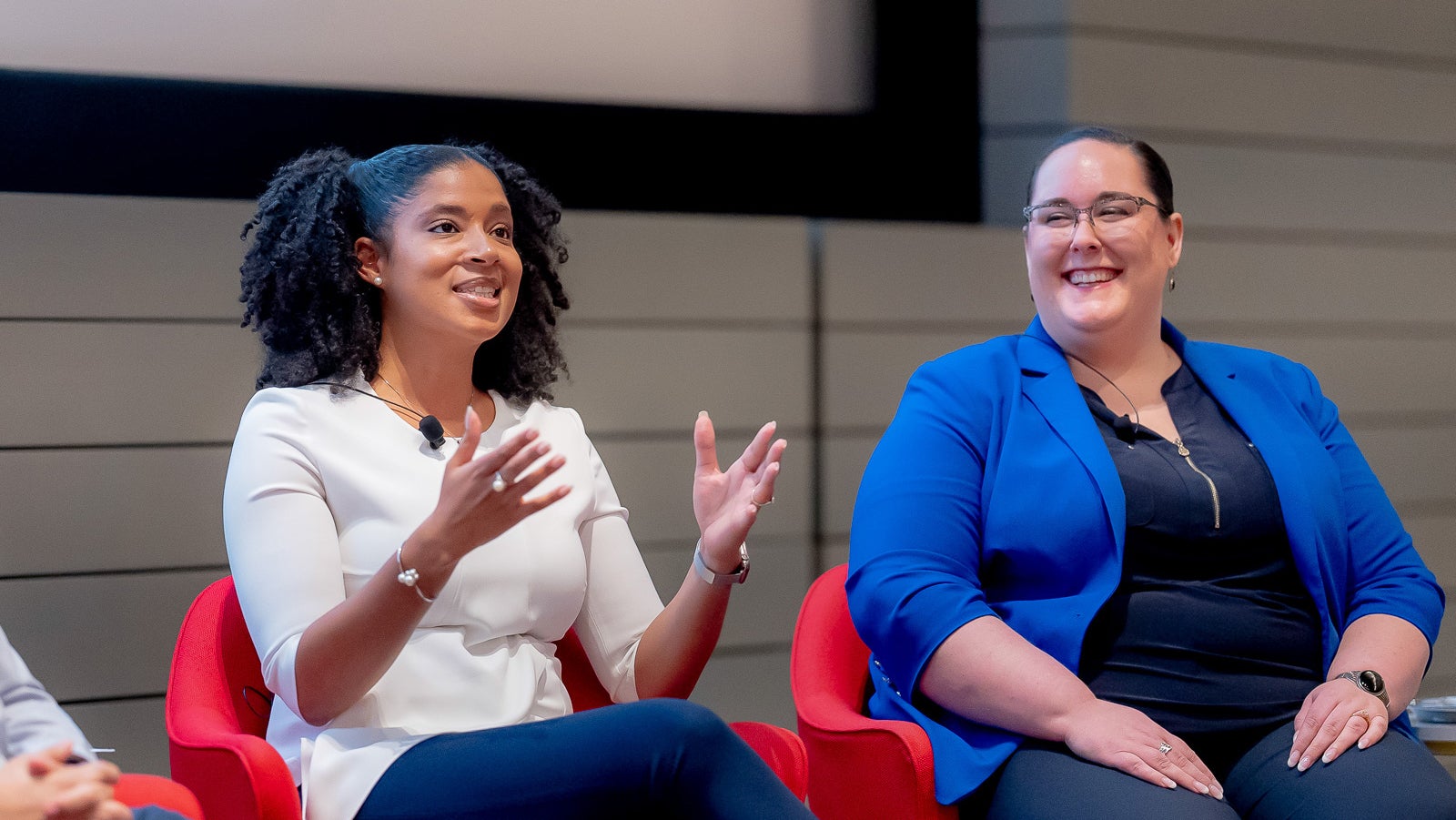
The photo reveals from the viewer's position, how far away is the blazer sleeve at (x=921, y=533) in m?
1.87

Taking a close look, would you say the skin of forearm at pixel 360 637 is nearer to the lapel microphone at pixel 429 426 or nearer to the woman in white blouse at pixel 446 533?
the woman in white blouse at pixel 446 533

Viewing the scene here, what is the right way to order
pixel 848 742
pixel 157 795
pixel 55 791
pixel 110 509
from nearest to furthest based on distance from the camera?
pixel 55 791 → pixel 157 795 → pixel 848 742 → pixel 110 509

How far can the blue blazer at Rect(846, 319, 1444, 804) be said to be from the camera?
1872 mm

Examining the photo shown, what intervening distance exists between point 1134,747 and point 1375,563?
2.06ft

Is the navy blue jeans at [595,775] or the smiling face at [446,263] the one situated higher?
the smiling face at [446,263]

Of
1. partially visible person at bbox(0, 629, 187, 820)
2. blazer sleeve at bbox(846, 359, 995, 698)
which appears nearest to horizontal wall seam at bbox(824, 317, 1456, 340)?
blazer sleeve at bbox(846, 359, 995, 698)

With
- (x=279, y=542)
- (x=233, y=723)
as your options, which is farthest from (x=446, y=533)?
(x=233, y=723)

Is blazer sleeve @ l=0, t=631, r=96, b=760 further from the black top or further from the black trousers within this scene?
the black top

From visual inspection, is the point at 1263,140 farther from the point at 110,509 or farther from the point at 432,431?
the point at 110,509

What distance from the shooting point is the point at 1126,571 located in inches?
75.8

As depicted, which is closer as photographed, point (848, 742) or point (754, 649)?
point (848, 742)

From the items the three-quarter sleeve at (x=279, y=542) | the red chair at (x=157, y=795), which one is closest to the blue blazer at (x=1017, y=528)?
the three-quarter sleeve at (x=279, y=542)

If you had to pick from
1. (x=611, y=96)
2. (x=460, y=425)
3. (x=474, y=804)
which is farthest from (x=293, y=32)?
(x=474, y=804)

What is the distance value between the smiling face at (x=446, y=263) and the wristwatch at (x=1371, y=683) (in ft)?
4.30
